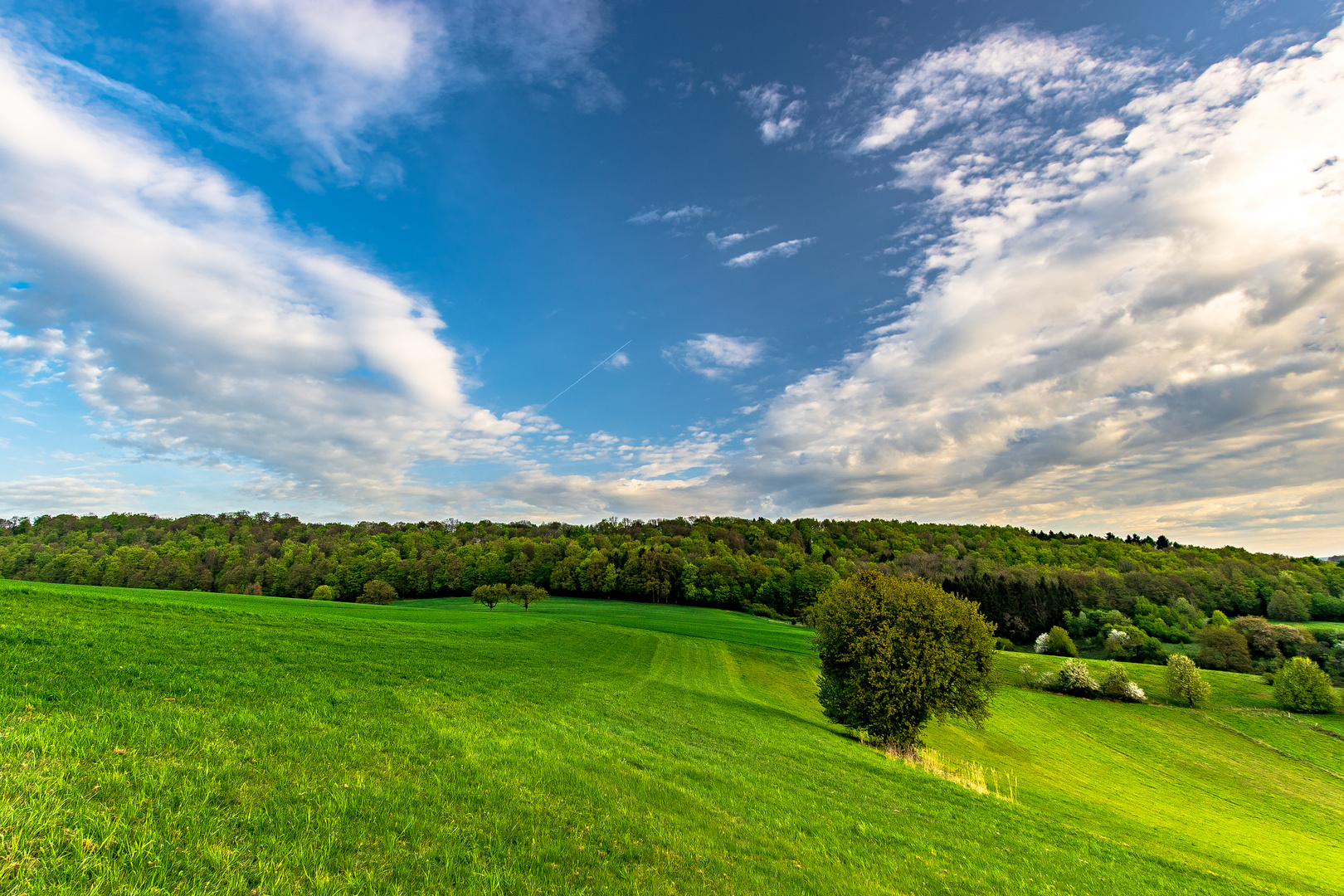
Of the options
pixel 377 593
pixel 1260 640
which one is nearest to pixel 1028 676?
pixel 1260 640

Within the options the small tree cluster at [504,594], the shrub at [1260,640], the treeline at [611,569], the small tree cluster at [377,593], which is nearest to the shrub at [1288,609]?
the treeline at [611,569]

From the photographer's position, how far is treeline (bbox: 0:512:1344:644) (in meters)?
108

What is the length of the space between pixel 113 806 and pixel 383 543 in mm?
146792

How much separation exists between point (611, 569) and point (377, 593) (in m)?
48.3

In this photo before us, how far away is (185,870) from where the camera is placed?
5.56 metres

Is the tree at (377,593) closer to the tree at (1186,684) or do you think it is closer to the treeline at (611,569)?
the treeline at (611,569)

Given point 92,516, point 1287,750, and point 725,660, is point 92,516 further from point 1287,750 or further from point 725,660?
point 1287,750

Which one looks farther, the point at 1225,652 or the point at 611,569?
the point at 611,569

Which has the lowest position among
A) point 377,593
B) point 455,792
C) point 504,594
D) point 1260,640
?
point 1260,640

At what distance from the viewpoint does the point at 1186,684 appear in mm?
61812

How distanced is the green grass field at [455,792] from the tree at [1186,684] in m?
33.1

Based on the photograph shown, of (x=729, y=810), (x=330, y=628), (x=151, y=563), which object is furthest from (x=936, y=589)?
(x=151, y=563)

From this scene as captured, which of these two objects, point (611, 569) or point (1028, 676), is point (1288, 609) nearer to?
point (1028, 676)

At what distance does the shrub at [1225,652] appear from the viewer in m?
83.4
